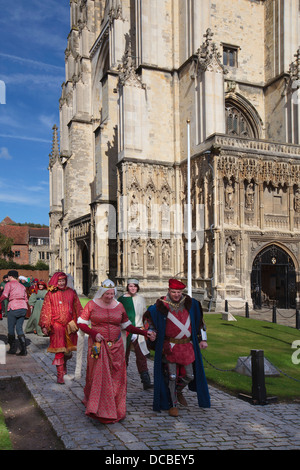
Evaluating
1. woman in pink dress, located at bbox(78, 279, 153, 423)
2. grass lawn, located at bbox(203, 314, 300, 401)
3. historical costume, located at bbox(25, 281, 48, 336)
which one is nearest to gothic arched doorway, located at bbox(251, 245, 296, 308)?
grass lawn, located at bbox(203, 314, 300, 401)

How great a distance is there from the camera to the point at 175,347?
5.70m

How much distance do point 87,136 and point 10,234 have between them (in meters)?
40.0

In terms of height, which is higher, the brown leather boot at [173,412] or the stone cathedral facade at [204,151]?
the stone cathedral facade at [204,151]

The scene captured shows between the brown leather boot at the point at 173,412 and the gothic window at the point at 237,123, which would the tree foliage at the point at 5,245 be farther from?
the brown leather boot at the point at 173,412

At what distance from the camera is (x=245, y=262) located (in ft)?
62.2

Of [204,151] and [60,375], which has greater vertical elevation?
[204,151]

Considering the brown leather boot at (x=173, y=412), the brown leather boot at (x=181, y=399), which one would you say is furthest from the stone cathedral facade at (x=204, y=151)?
the brown leather boot at (x=173, y=412)

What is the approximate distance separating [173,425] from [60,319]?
9.65 ft

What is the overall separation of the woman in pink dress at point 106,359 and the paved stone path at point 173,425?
0.71 feet

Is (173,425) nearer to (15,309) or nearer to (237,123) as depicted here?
(15,309)

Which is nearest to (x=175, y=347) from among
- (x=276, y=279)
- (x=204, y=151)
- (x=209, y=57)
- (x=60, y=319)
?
(x=60, y=319)

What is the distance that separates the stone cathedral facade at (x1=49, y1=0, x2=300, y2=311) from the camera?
1903 cm

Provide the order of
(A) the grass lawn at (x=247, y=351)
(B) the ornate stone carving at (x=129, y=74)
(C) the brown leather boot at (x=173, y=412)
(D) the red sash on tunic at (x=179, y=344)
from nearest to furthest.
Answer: (C) the brown leather boot at (x=173, y=412)
(D) the red sash on tunic at (x=179, y=344)
(A) the grass lawn at (x=247, y=351)
(B) the ornate stone carving at (x=129, y=74)

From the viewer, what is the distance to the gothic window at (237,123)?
82.3ft
